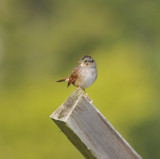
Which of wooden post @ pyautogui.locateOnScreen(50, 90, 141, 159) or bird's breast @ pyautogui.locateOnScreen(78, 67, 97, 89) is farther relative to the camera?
bird's breast @ pyautogui.locateOnScreen(78, 67, 97, 89)

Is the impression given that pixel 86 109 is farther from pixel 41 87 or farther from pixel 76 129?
pixel 41 87

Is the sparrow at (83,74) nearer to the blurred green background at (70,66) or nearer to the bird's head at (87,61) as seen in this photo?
the bird's head at (87,61)

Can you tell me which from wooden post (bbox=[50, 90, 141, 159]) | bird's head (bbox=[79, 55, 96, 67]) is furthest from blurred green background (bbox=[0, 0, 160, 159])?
wooden post (bbox=[50, 90, 141, 159])

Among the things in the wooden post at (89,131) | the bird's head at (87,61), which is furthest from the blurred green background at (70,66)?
the wooden post at (89,131)

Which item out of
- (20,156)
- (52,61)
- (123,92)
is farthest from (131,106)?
(52,61)

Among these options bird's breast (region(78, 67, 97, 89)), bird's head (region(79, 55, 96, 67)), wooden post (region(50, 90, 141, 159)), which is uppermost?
bird's head (region(79, 55, 96, 67))

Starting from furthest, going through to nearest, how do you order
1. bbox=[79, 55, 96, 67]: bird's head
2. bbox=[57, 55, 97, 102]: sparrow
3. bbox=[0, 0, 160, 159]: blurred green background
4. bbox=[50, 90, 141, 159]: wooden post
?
bbox=[0, 0, 160, 159]: blurred green background, bbox=[79, 55, 96, 67]: bird's head, bbox=[57, 55, 97, 102]: sparrow, bbox=[50, 90, 141, 159]: wooden post

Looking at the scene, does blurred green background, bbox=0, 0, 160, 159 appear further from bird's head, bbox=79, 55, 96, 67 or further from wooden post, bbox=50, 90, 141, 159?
wooden post, bbox=50, 90, 141, 159

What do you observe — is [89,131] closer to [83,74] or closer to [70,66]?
[83,74]
